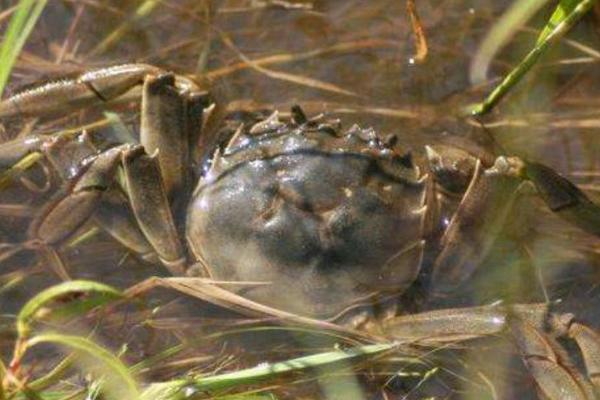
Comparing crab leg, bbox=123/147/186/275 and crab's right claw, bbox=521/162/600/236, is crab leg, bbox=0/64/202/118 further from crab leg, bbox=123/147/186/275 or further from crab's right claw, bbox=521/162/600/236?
crab's right claw, bbox=521/162/600/236

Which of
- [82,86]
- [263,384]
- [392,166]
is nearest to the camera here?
[263,384]

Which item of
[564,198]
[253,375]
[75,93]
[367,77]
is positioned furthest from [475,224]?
[75,93]

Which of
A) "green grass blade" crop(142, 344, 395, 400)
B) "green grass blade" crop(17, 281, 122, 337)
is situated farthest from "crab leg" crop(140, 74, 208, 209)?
"green grass blade" crop(142, 344, 395, 400)

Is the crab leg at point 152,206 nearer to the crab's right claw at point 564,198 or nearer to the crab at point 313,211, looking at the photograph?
the crab at point 313,211

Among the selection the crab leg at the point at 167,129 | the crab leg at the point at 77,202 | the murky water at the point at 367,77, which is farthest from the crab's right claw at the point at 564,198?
the crab leg at the point at 77,202

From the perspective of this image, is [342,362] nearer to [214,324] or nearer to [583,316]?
[214,324]

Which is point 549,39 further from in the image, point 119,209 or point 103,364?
point 103,364

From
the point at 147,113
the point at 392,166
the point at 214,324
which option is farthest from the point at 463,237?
the point at 147,113
